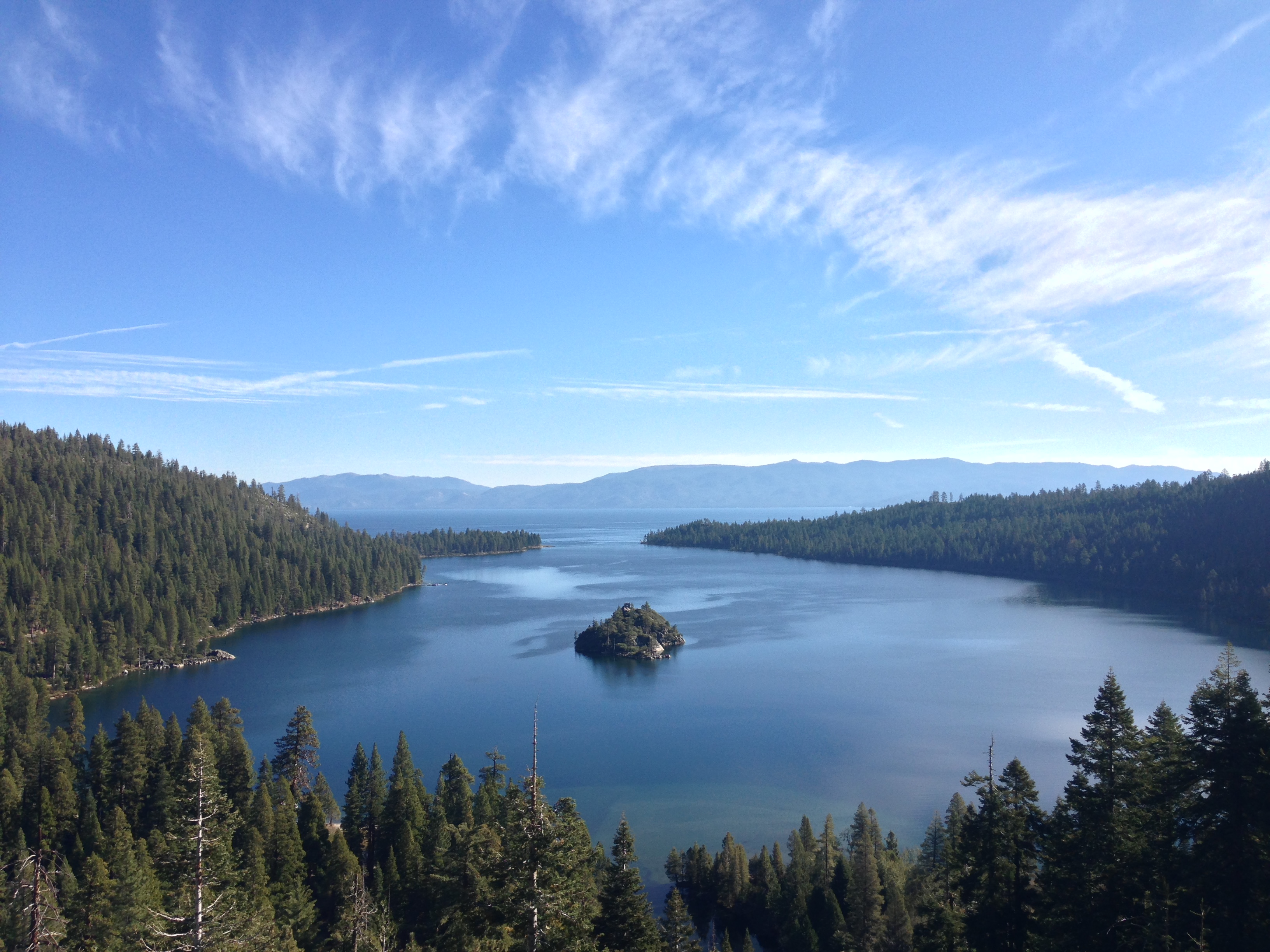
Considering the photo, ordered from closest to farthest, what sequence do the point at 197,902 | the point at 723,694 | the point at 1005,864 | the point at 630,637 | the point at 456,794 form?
the point at 197,902
the point at 1005,864
the point at 456,794
the point at 723,694
the point at 630,637

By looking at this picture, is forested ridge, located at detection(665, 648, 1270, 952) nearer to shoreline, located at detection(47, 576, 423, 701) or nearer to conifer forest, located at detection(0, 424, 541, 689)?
shoreline, located at detection(47, 576, 423, 701)

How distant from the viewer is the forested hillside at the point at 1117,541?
351 feet

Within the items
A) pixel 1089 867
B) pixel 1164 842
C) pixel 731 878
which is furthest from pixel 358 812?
pixel 1164 842

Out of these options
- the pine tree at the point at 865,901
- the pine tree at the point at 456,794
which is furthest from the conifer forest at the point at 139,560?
the pine tree at the point at 865,901

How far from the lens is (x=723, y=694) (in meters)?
62.2

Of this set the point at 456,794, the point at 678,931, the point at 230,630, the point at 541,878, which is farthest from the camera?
the point at 230,630

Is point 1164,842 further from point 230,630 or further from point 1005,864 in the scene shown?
point 230,630

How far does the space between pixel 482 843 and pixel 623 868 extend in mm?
4132

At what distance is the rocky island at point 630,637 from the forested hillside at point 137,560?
Answer: 40617mm

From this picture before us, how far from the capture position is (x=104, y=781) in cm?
3281

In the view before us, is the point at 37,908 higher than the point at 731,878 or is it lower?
higher

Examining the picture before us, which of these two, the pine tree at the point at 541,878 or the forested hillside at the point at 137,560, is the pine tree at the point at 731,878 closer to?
the pine tree at the point at 541,878

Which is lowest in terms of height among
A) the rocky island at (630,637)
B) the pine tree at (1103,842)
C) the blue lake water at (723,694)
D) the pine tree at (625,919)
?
the blue lake water at (723,694)

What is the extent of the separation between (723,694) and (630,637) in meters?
18.1
